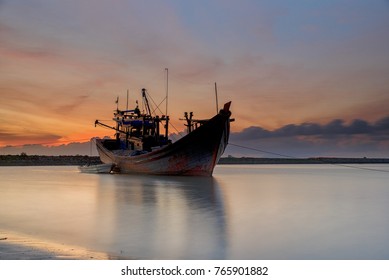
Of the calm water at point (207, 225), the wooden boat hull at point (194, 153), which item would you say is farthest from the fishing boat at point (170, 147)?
the calm water at point (207, 225)

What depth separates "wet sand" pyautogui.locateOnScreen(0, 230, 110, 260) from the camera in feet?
19.9

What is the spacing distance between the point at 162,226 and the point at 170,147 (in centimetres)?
1653

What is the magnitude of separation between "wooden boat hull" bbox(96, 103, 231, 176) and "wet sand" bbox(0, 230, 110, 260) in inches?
705

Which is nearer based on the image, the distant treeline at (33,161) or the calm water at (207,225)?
the calm water at (207,225)

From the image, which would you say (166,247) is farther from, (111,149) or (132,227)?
(111,149)

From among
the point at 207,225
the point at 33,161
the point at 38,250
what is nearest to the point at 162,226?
the point at 207,225

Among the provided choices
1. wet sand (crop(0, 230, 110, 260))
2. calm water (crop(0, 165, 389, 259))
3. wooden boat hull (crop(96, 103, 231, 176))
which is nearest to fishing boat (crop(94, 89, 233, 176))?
wooden boat hull (crop(96, 103, 231, 176))

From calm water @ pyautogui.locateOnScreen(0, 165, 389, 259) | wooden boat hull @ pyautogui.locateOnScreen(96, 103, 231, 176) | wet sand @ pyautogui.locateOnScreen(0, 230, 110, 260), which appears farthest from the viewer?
wooden boat hull @ pyautogui.locateOnScreen(96, 103, 231, 176)

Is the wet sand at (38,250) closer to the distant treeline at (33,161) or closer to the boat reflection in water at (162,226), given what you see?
the boat reflection in water at (162,226)

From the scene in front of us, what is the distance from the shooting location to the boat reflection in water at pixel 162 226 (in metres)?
7.12

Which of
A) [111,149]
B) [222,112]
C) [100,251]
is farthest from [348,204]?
[111,149]

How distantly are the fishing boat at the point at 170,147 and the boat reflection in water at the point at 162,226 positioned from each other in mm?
9770

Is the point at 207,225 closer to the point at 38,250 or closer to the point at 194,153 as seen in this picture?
the point at 38,250

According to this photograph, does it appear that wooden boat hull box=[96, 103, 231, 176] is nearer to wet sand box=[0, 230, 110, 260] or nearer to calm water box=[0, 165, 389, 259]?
calm water box=[0, 165, 389, 259]
